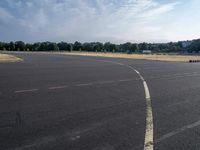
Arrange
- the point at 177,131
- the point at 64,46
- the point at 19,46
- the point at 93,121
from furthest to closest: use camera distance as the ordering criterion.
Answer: the point at 64,46 < the point at 19,46 < the point at 93,121 < the point at 177,131

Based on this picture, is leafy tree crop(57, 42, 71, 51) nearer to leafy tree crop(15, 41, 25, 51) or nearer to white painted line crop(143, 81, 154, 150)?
leafy tree crop(15, 41, 25, 51)

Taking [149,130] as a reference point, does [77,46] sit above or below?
above

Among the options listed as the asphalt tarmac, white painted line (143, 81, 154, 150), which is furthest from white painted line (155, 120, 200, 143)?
white painted line (143, 81, 154, 150)

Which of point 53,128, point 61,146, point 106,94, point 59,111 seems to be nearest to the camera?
point 61,146

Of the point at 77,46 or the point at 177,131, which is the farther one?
the point at 77,46

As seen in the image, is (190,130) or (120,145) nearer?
(120,145)

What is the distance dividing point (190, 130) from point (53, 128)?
2743 mm

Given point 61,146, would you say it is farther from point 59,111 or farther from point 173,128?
point 173,128

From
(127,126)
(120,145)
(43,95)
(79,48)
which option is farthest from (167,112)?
(79,48)

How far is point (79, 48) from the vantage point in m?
128

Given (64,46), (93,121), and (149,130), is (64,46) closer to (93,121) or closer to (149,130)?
(93,121)

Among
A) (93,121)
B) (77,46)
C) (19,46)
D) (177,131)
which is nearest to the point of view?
(177,131)

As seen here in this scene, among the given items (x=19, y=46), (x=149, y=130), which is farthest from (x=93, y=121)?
(x=19, y=46)

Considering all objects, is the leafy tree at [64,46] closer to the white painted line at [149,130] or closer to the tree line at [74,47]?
the tree line at [74,47]
